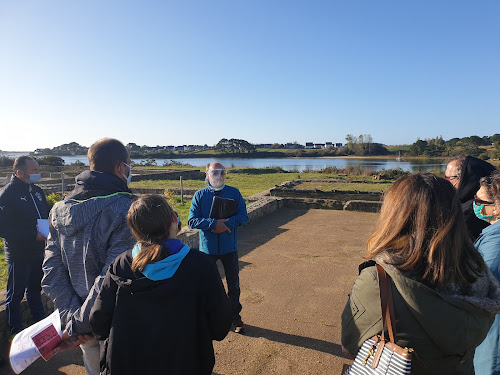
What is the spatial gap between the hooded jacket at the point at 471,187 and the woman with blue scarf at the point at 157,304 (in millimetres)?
2233

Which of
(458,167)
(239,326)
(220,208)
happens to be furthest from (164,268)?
(458,167)

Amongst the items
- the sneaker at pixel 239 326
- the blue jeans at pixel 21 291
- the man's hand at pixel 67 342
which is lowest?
the sneaker at pixel 239 326

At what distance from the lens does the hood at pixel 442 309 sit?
110 centimetres

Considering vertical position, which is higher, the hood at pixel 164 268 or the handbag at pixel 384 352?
the hood at pixel 164 268

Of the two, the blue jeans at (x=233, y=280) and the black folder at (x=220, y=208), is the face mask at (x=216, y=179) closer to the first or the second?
the black folder at (x=220, y=208)

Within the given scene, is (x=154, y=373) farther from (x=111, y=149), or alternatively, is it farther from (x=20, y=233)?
(x=20, y=233)

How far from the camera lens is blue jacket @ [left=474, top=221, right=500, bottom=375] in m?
1.47

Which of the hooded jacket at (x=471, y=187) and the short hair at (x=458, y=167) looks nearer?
the hooded jacket at (x=471, y=187)

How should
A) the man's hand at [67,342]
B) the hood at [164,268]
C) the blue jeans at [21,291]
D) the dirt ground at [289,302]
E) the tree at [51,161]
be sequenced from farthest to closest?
the tree at [51,161], the blue jeans at [21,291], the dirt ground at [289,302], the man's hand at [67,342], the hood at [164,268]

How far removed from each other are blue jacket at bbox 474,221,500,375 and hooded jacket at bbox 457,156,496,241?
3.88 feet

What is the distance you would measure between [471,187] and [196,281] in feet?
8.09

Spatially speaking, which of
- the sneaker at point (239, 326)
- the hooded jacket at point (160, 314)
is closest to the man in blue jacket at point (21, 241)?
the sneaker at point (239, 326)

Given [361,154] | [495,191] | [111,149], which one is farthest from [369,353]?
[361,154]

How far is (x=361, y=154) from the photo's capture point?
7162 cm
